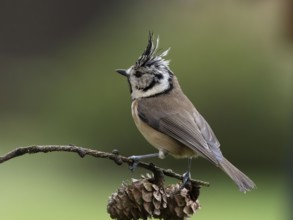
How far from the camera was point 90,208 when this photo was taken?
28.6 ft

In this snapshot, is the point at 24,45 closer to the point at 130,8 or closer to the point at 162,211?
the point at 130,8

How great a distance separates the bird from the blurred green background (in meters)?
4.56

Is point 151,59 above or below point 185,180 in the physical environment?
above

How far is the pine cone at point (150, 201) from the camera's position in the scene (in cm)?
222

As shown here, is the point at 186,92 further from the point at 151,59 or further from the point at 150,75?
the point at 151,59

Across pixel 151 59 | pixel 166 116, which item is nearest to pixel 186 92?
pixel 166 116

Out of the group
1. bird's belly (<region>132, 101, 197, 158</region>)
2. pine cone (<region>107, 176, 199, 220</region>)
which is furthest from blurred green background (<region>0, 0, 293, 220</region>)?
pine cone (<region>107, 176, 199, 220</region>)

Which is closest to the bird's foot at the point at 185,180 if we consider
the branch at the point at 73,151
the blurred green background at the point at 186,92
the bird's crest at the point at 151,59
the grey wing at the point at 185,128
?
the branch at the point at 73,151

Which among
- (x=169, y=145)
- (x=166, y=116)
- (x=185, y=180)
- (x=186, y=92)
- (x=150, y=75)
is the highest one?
(x=186, y=92)

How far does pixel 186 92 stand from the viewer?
35.1 feet

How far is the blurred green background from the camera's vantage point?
9.39 metres

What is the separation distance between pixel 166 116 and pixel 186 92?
7017mm

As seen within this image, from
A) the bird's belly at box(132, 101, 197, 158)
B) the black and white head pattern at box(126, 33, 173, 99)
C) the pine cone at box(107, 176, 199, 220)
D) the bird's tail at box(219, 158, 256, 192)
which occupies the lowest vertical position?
the bird's tail at box(219, 158, 256, 192)

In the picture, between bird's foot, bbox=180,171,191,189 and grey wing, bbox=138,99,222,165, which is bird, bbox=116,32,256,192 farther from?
bird's foot, bbox=180,171,191,189
